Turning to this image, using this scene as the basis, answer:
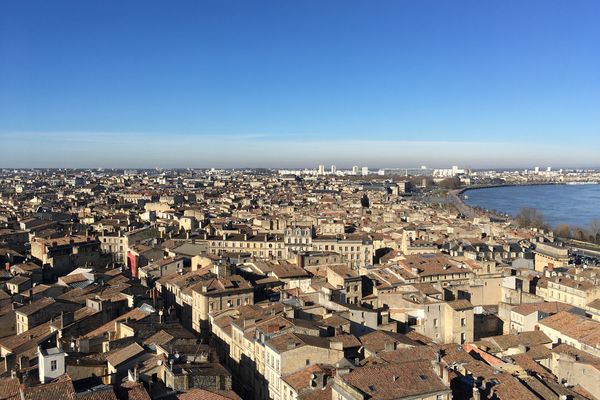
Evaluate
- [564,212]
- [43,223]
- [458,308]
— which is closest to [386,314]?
[458,308]

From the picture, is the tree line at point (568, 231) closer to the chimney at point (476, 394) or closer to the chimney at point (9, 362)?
the chimney at point (476, 394)

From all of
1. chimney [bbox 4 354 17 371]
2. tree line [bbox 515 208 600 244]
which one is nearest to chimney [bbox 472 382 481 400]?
chimney [bbox 4 354 17 371]

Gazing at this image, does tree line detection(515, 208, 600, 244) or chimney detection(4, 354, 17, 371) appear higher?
chimney detection(4, 354, 17, 371)

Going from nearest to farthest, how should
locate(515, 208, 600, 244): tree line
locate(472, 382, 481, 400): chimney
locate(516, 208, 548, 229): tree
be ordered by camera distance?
locate(472, 382, 481, 400): chimney < locate(515, 208, 600, 244): tree line < locate(516, 208, 548, 229): tree

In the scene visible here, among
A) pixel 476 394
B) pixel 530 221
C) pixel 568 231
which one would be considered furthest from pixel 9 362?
pixel 530 221

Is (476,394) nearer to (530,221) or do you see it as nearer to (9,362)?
(9,362)

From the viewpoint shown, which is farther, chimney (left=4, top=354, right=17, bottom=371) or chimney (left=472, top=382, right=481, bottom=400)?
chimney (left=4, top=354, right=17, bottom=371)

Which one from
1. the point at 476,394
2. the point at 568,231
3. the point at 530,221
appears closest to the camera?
the point at 476,394

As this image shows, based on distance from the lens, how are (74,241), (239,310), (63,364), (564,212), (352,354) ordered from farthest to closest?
(564,212)
(74,241)
(239,310)
(352,354)
(63,364)

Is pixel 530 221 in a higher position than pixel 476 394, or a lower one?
lower

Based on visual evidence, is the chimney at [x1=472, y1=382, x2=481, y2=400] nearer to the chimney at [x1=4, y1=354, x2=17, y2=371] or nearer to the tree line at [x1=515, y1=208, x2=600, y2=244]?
the chimney at [x1=4, y1=354, x2=17, y2=371]

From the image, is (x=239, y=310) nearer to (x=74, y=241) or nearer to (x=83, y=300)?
(x=83, y=300)
